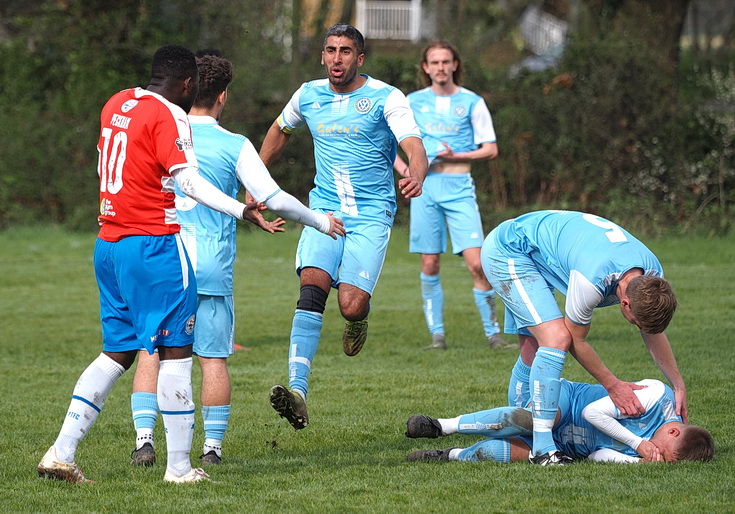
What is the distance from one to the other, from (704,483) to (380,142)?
2.99 metres

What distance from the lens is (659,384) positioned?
605cm

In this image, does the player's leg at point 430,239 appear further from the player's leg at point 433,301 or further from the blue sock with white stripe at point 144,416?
the blue sock with white stripe at point 144,416

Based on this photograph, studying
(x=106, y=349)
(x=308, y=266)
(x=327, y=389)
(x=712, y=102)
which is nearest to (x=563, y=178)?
(x=712, y=102)

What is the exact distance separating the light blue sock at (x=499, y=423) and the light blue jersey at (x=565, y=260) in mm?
499

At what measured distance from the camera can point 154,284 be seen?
523cm

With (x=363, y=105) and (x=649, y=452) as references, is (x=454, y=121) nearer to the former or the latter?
(x=363, y=105)

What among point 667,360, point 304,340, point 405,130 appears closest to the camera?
point 667,360

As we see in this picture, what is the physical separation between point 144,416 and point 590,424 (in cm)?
245

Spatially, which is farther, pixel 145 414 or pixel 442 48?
pixel 442 48

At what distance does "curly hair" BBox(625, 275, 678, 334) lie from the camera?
5340 mm

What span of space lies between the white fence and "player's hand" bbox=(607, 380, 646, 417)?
97.7ft

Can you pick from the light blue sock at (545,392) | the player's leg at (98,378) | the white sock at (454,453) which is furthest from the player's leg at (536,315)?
the player's leg at (98,378)

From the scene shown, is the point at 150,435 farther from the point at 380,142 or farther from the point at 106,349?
A: the point at 380,142

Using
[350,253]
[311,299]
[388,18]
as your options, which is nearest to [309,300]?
[311,299]
